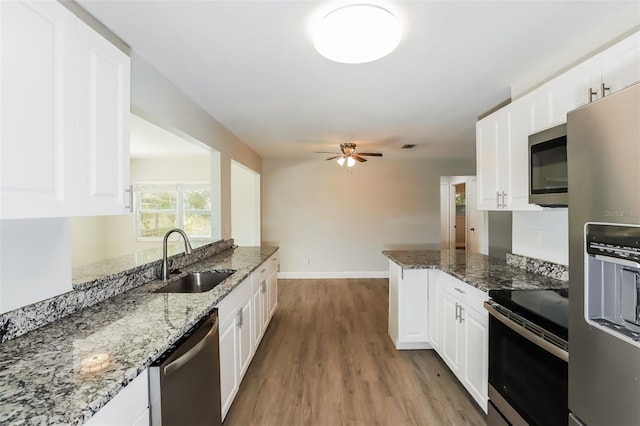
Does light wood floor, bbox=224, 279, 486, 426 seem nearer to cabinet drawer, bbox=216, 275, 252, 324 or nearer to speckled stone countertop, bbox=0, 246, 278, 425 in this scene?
cabinet drawer, bbox=216, 275, 252, 324

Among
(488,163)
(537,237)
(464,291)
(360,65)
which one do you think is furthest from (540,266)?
(360,65)

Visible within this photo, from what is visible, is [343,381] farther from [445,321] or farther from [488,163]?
[488,163]

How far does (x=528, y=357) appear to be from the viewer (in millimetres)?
1398

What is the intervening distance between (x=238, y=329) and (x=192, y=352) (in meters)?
0.86

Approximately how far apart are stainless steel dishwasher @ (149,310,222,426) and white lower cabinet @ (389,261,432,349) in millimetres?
1776

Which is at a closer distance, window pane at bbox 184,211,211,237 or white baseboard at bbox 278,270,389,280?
white baseboard at bbox 278,270,389,280

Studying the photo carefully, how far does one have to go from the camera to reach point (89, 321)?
130cm

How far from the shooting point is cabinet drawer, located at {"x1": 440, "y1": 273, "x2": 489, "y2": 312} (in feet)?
6.24

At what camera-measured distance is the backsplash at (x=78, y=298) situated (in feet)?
3.70

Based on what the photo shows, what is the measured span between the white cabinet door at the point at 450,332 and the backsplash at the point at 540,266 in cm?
63

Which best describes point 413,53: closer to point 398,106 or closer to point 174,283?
point 398,106

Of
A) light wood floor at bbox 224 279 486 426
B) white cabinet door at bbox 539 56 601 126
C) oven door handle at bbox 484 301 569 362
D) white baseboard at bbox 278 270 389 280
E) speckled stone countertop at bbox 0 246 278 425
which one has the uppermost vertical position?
white cabinet door at bbox 539 56 601 126

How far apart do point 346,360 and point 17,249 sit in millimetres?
2454

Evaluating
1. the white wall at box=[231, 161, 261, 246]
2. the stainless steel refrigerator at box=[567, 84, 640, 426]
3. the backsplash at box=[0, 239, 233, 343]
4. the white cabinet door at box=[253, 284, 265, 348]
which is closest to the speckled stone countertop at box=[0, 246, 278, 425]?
the backsplash at box=[0, 239, 233, 343]
